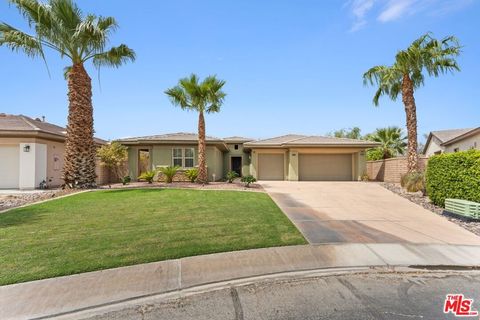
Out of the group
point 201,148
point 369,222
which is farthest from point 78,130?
point 369,222

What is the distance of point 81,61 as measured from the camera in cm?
1430

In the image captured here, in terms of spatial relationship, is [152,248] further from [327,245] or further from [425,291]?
[425,291]

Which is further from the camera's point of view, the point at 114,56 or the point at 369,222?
the point at 114,56

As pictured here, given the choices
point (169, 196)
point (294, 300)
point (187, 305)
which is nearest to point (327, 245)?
point (294, 300)

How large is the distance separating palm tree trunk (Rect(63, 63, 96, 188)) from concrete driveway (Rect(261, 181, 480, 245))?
1023 cm

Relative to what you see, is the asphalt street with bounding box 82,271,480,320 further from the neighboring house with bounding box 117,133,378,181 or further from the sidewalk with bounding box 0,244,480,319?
the neighboring house with bounding box 117,133,378,181

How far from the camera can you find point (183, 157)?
21859 mm

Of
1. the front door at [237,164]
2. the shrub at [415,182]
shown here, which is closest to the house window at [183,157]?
the front door at [237,164]

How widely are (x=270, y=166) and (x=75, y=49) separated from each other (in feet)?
52.1

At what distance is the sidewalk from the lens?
3.82 metres

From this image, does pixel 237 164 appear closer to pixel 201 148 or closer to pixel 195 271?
pixel 201 148

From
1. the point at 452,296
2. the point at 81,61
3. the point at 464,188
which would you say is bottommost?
the point at 452,296

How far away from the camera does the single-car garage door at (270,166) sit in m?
23.8

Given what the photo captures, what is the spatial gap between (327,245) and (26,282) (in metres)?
5.45
